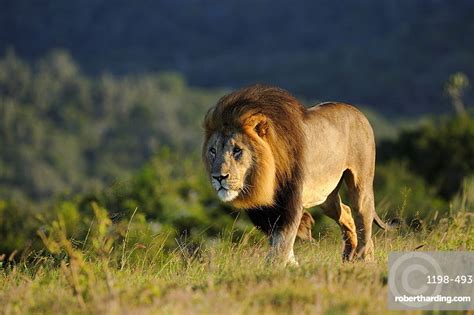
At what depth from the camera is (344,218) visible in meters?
8.60

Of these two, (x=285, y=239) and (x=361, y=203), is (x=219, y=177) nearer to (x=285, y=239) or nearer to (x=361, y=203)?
(x=285, y=239)

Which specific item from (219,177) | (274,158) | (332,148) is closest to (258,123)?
(274,158)

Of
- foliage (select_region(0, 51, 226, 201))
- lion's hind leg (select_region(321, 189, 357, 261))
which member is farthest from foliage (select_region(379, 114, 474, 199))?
foliage (select_region(0, 51, 226, 201))

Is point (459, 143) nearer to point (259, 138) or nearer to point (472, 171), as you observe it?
point (472, 171)

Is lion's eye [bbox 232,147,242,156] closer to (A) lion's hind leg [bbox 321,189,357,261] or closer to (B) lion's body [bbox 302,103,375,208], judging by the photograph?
(B) lion's body [bbox 302,103,375,208]

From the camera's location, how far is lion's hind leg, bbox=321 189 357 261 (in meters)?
8.56

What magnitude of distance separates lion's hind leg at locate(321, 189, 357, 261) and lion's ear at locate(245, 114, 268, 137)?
1354 millimetres

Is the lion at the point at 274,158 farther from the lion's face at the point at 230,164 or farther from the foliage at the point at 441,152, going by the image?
the foliage at the point at 441,152

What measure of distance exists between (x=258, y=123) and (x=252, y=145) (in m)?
0.19

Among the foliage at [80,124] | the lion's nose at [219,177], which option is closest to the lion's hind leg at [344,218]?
the lion's nose at [219,177]

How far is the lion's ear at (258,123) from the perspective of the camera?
7.53m

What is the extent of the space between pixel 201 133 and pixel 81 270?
7.64 ft

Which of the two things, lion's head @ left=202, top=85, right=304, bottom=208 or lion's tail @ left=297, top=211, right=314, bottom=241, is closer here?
lion's head @ left=202, top=85, right=304, bottom=208

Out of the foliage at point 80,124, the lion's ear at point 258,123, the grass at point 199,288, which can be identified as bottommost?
the foliage at point 80,124
